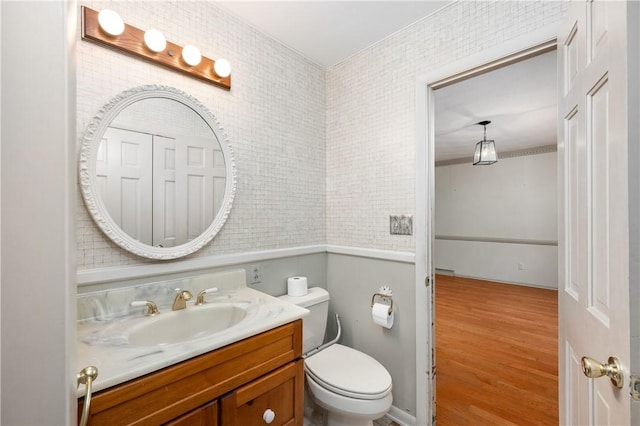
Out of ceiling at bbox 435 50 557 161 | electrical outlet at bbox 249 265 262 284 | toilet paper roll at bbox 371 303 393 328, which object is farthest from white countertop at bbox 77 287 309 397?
ceiling at bbox 435 50 557 161

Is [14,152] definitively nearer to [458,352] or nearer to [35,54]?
[35,54]

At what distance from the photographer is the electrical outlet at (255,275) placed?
5.27ft

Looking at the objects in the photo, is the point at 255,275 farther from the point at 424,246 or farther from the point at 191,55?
the point at 191,55

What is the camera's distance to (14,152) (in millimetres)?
388

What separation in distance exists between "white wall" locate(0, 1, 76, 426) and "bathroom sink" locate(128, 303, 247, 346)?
736 millimetres

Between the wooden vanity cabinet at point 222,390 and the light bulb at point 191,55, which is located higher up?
the light bulb at point 191,55

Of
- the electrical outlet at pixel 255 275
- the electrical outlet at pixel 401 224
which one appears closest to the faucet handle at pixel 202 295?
the electrical outlet at pixel 255 275

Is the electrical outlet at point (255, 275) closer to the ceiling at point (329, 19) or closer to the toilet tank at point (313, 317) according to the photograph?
the toilet tank at point (313, 317)

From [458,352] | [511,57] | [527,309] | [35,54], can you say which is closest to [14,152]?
[35,54]

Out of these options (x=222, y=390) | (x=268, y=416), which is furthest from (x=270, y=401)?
(x=222, y=390)

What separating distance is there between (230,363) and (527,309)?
4.01 metres

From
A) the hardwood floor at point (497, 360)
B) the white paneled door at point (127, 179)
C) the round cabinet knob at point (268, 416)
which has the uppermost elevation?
the white paneled door at point (127, 179)

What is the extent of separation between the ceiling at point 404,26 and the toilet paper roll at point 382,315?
164cm

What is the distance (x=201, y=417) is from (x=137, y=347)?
31cm
